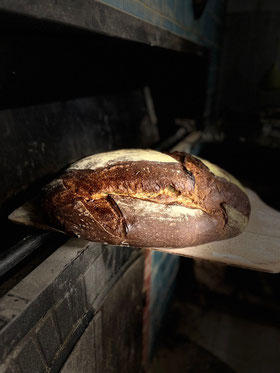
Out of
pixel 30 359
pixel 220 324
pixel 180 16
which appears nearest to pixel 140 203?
pixel 30 359

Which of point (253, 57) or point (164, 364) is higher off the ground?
point (253, 57)

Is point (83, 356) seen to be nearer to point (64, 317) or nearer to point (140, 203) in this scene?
point (64, 317)

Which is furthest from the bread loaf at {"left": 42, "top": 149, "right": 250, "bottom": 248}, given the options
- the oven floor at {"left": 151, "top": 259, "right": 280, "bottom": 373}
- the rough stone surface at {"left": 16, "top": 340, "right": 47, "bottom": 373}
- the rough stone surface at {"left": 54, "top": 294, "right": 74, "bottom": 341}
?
the oven floor at {"left": 151, "top": 259, "right": 280, "bottom": 373}

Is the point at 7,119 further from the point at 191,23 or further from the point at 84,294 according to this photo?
the point at 191,23

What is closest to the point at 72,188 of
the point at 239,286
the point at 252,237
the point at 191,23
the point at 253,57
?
the point at 252,237

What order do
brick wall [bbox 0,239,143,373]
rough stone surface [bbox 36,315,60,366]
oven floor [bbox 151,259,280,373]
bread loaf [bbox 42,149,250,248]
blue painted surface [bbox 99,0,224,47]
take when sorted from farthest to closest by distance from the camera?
oven floor [bbox 151,259,280,373] < blue painted surface [bbox 99,0,224,47] < bread loaf [bbox 42,149,250,248] < rough stone surface [bbox 36,315,60,366] < brick wall [bbox 0,239,143,373]

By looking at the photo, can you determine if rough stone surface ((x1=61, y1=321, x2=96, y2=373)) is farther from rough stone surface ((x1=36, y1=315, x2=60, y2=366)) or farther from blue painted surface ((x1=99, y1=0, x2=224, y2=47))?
blue painted surface ((x1=99, y1=0, x2=224, y2=47))
